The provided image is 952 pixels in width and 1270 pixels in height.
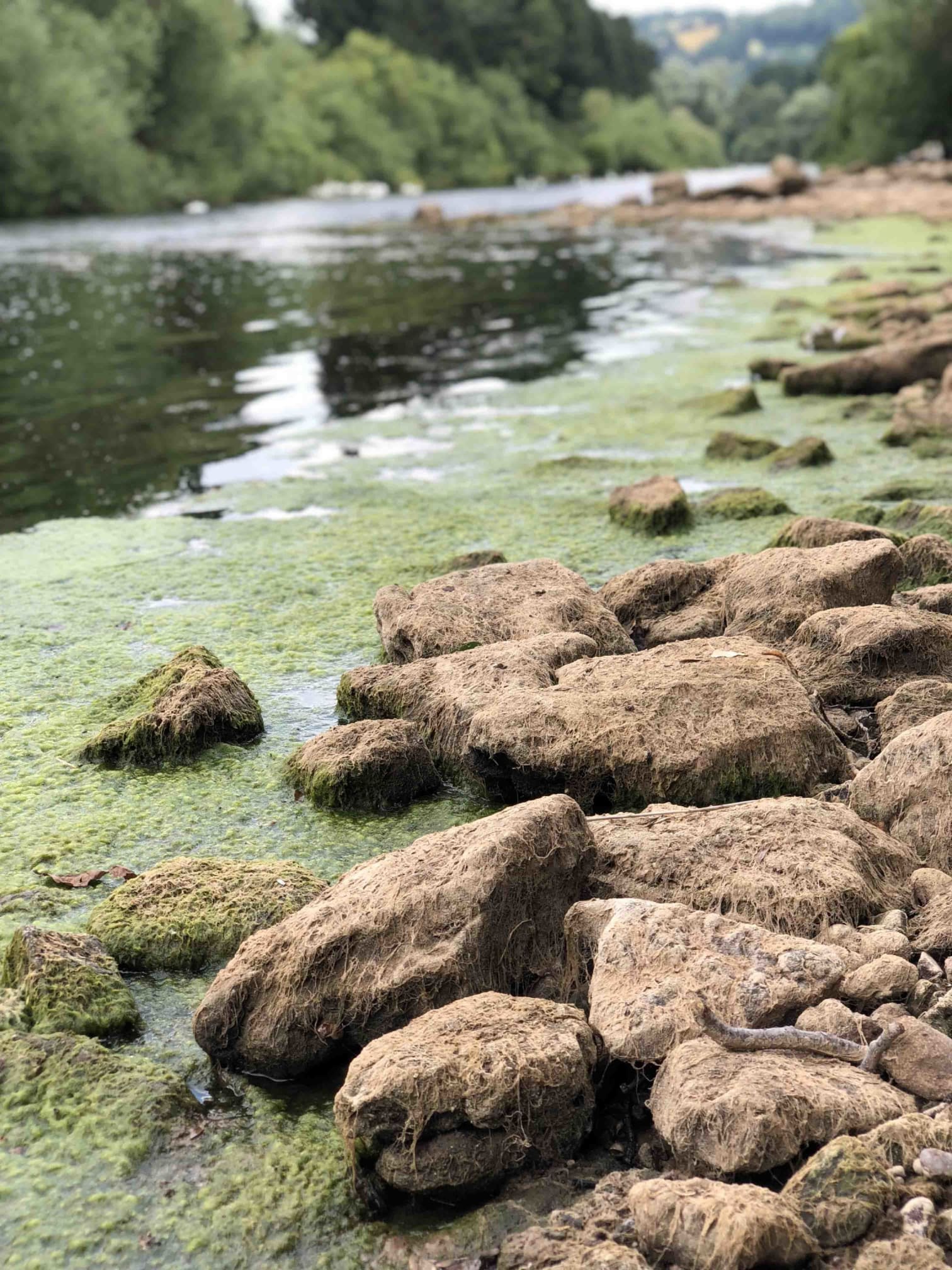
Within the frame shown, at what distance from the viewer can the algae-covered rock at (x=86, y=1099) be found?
3.21 meters

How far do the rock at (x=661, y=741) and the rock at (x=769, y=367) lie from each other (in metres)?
9.22

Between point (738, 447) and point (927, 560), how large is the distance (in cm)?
379

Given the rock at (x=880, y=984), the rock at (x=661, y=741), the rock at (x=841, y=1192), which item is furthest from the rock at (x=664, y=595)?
the rock at (x=841, y=1192)

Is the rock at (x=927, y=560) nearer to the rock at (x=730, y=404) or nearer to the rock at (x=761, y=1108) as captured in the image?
the rock at (x=761, y=1108)

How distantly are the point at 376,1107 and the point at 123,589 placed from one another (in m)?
5.13

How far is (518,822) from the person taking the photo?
3715 mm

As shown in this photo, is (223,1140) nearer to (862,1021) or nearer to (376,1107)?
(376,1107)

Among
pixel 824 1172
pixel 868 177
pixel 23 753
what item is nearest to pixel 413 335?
pixel 23 753

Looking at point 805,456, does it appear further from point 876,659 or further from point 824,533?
point 876,659

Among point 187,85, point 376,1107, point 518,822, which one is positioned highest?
point 187,85

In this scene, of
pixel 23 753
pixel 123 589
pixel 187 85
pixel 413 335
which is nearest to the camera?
pixel 23 753

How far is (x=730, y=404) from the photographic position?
39.5 feet

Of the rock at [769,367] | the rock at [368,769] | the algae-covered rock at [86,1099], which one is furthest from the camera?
the rock at [769,367]

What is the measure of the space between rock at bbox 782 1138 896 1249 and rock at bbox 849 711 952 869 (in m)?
1.51
